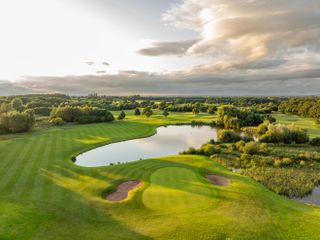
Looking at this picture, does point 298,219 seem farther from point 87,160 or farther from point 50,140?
point 50,140

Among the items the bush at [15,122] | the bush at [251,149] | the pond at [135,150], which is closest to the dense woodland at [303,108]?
the pond at [135,150]

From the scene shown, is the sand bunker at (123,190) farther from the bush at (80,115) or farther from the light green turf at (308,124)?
the bush at (80,115)

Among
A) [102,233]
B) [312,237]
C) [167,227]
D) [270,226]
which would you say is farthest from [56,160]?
[312,237]

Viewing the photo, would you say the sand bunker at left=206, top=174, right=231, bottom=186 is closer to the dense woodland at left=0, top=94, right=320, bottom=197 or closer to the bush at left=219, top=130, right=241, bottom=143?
the dense woodland at left=0, top=94, right=320, bottom=197

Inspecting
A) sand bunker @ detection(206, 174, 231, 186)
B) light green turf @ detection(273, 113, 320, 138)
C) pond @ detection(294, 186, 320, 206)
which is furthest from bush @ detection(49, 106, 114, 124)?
pond @ detection(294, 186, 320, 206)

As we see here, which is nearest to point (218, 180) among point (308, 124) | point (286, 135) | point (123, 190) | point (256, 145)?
point (123, 190)
